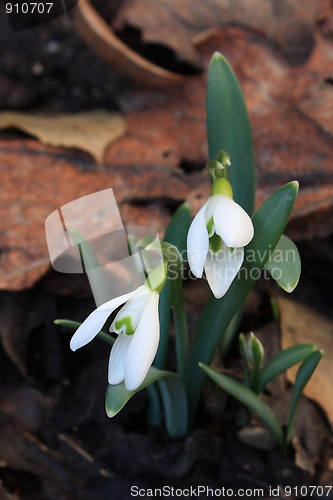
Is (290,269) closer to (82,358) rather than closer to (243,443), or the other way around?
(243,443)

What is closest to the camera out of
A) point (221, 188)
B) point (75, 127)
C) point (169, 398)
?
point (221, 188)

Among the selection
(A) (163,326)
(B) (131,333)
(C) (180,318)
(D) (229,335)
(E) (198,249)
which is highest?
(E) (198,249)

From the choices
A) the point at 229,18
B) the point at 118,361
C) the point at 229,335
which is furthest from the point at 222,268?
the point at 229,18

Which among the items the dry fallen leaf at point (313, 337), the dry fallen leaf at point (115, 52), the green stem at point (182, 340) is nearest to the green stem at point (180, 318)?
the green stem at point (182, 340)

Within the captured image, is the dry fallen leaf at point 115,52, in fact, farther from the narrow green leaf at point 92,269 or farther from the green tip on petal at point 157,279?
the green tip on petal at point 157,279

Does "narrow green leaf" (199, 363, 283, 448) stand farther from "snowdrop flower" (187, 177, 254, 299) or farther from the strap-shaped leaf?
"snowdrop flower" (187, 177, 254, 299)

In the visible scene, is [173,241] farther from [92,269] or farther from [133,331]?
[133,331]

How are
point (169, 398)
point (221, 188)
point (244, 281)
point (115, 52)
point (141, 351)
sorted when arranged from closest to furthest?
point (141, 351) < point (221, 188) < point (244, 281) < point (169, 398) < point (115, 52)
